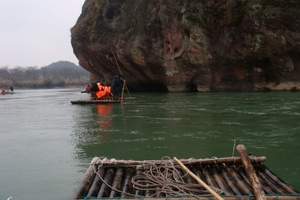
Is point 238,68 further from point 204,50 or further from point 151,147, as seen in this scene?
point 151,147

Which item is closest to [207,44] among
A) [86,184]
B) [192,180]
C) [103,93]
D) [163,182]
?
[103,93]

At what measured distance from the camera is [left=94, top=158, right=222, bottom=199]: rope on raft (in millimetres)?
7887

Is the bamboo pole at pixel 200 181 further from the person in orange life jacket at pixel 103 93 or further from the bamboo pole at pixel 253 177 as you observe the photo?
the person in orange life jacket at pixel 103 93

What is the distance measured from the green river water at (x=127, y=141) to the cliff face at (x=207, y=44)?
20.7 m

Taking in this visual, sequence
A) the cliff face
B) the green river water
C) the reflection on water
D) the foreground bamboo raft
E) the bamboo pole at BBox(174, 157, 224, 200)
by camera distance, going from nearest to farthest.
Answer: the bamboo pole at BBox(174, 157, 224, 200)
the foreground bamboo raft
the green river water
the reflection on water
the cliff face

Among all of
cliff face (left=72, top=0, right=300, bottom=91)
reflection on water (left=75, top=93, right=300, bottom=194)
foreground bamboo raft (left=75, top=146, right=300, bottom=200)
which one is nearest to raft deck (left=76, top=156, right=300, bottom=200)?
foreground bamboo raft (left=75, top=146, right=300, bottom=200)

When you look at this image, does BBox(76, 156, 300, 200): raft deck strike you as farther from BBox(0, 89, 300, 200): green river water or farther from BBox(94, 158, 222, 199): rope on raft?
BBox(0, 89, 300, 200): green river water

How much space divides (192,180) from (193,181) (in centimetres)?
6

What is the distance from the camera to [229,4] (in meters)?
44.2

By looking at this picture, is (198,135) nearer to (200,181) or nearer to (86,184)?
(200,181)

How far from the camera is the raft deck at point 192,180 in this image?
25.3 ft

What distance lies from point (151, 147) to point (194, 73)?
113 ft

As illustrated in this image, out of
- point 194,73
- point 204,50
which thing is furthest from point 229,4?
point 194,73

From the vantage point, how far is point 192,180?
28.3ft
